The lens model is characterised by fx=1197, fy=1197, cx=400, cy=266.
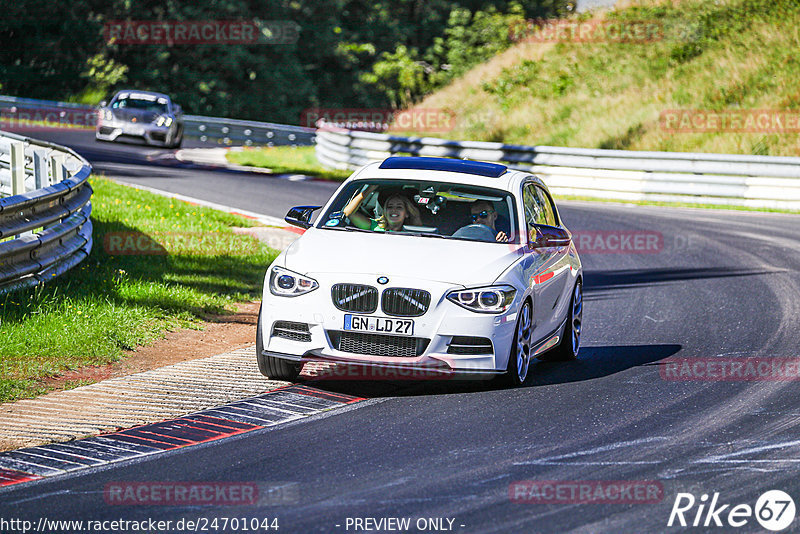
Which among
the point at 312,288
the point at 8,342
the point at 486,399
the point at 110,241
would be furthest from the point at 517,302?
the point at 110,241

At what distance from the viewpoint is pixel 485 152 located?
2875 centimetres

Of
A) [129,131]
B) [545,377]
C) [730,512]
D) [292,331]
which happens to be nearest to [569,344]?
[545,377]

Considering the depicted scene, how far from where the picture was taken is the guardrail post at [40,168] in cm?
1442

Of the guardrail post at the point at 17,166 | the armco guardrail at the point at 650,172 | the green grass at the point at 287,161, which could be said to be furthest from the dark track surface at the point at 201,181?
the guardrail post at the point at 17,166

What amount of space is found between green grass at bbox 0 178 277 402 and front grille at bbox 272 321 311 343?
5.65 feet

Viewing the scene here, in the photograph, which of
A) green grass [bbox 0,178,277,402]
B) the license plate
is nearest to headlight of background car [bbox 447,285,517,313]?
the license plate

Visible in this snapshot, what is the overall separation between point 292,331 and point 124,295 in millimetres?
3940

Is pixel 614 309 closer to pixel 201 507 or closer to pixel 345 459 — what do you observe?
pixel 345 459

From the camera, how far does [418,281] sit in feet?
27.2

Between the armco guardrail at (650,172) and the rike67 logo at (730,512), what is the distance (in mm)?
19844

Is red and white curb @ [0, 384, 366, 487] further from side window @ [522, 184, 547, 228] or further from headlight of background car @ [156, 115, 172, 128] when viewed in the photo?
headlight of background car @ [156, 115, 172, 128]

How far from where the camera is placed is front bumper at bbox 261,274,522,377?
8.25 metres

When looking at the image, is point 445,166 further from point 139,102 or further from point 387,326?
point 139,102

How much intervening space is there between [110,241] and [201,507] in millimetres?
10077
